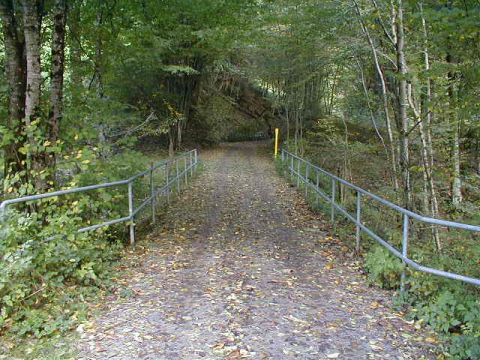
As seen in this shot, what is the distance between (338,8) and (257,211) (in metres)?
5.02

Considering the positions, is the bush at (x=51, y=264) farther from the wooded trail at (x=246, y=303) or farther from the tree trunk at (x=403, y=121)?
the tree trunk at (x=403, y=121)

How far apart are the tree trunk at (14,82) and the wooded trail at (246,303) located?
7.01 ft

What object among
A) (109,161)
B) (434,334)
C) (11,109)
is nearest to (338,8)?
(109,161)

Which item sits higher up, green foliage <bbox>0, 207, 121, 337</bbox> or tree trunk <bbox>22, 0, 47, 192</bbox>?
tree trunk <bbox>22, 0, 47, 192</bbox>

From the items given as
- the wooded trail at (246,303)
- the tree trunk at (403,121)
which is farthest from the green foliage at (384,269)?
the tree trunk at (403,121)

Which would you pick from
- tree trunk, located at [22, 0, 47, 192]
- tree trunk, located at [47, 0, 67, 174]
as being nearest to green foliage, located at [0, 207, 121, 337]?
tree trunk, located at [22, 0, 47, 192]

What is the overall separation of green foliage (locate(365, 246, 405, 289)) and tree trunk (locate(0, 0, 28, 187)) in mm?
4917

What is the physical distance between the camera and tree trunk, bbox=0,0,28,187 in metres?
6.07

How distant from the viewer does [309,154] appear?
20.8 meters

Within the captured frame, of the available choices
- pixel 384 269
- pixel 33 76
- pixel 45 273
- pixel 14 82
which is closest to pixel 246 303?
pixel 384 269

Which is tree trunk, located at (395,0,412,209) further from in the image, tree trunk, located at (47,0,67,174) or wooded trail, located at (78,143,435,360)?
tree trunk, located at (47,0,67,174)

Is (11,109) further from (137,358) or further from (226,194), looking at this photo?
(226,194)

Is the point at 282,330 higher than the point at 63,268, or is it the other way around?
the point at 63,268

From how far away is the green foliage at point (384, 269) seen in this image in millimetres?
5234
